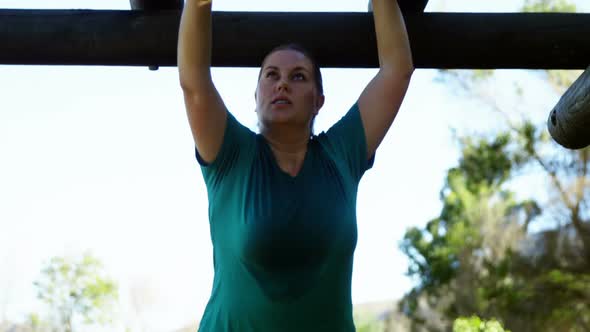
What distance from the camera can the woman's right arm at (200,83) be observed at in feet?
4.48

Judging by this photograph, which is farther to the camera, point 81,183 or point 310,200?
point 81,183

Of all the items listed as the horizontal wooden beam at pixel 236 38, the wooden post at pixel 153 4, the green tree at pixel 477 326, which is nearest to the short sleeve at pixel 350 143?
the horizontal wooden beam at pixel 236 38

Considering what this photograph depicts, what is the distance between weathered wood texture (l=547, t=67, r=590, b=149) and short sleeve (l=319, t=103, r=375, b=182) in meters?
0.80

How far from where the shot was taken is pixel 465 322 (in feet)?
32.2

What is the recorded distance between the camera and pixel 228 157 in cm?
141

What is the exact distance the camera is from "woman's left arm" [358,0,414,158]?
1.56 metres

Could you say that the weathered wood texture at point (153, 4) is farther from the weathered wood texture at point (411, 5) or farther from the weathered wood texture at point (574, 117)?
the weathered wood texture at point (574, 117)

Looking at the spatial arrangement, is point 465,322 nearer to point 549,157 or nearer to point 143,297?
point 549,157

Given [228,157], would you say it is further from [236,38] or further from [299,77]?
[236,38]

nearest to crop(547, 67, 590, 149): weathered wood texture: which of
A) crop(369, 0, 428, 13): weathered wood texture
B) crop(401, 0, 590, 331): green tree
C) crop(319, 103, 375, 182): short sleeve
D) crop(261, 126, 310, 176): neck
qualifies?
crop(369, 0, 428, 13): weathered wood texture

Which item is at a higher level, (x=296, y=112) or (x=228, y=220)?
(x=296, y=112)

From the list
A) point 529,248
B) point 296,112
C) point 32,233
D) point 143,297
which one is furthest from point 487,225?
point 296,112

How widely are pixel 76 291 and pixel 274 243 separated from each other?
46.1 ft

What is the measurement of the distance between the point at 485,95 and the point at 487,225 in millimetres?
1973
